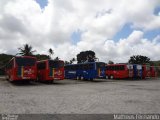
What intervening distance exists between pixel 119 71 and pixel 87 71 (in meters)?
7.59

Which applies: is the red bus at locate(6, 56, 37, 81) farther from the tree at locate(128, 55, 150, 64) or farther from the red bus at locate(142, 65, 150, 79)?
the tree at locate(128, 55, 150, 64)

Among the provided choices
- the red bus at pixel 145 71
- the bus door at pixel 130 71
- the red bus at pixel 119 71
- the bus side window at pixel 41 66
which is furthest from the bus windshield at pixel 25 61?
the red bus at pixel 145 71

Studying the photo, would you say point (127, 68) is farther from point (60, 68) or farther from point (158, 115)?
point (158, 115)

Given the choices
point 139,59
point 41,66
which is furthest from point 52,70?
point 139,59

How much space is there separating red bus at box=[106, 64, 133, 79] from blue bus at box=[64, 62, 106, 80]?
198 inches

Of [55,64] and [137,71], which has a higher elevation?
[55,64]

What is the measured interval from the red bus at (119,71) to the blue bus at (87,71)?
16.5 feet

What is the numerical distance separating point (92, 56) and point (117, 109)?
93635 mm

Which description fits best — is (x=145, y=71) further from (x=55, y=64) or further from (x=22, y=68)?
(x=22, y=68)

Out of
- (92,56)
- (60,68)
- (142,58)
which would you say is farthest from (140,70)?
(92,56)

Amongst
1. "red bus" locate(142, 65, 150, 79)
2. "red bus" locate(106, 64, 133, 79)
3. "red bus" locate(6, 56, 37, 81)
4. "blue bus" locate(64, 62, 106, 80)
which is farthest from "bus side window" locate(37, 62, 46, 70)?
"red bus" locate(142, 65, 150, 79)

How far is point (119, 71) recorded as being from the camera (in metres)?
41.4

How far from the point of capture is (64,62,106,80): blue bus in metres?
34.9

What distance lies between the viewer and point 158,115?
27.9 ft
